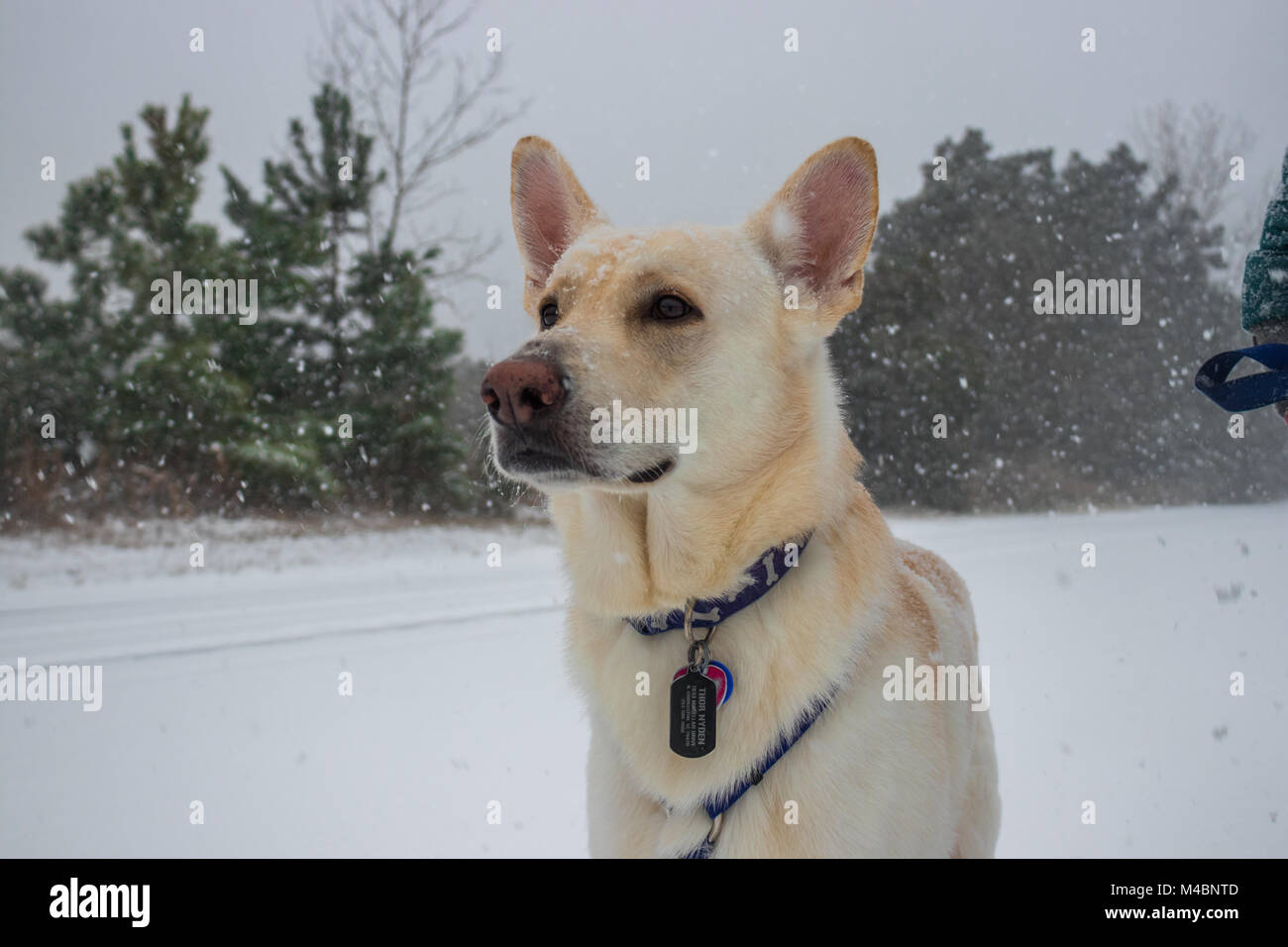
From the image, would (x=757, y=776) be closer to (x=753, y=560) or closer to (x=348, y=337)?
(x=753, y=560)

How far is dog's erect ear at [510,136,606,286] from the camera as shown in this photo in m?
2.35

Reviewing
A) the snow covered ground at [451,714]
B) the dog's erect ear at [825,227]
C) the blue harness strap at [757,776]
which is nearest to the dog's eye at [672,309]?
the dog's erect ear at [825,227]

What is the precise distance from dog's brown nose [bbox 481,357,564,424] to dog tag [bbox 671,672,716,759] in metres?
0.69

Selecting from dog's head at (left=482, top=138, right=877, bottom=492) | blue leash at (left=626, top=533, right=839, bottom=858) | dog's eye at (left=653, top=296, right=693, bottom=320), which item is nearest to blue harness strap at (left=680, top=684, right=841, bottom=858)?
blue leash at (left=626, top=533, right=839, bottom=858)

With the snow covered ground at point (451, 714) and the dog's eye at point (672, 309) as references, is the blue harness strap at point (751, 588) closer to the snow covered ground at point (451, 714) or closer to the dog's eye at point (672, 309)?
the dog's eye at point (672, 309)

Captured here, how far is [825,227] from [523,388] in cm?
102

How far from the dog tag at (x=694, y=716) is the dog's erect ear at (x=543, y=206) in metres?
1.41

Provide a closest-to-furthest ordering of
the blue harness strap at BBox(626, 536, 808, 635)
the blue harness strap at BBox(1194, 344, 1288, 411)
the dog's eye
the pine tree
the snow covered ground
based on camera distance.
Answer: the blue harness strap at BBox(1194, 344, 1288, 411)
the blue harness strap at BBox(626, 536, 808, 635)
the dog's eye
the snow covered ground
the pine tree

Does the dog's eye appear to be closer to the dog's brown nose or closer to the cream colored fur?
the cream colored fur

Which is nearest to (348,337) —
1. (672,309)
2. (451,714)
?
(451,714)

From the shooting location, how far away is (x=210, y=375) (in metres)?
11.3

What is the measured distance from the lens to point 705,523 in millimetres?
1871

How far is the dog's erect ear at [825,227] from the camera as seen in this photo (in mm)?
2035
